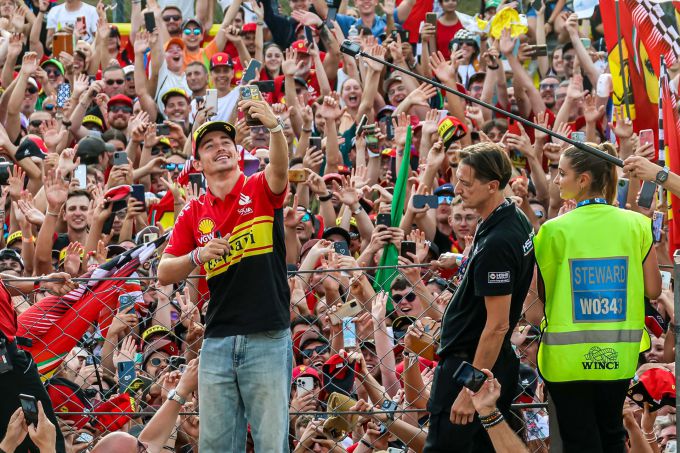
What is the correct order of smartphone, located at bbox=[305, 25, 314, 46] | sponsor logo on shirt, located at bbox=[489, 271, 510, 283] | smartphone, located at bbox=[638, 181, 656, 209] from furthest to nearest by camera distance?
smartphone, located at bbox=[305, 25, 314, 46], smartphone, located at bbox=[638, 181, 656, 209], sponsor logo on shirt, located at bbox=[489, 271, 510, 283]

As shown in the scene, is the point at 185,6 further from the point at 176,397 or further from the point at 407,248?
the point at 176,397

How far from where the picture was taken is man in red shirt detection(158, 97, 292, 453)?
5.83m

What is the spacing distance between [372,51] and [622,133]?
390 cm

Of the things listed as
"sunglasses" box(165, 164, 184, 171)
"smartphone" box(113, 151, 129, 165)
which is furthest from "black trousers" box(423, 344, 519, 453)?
"sunglasses" box(165, 164, 184, 171)

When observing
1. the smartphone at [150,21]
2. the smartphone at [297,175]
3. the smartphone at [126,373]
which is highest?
the smartphone at [150,21]

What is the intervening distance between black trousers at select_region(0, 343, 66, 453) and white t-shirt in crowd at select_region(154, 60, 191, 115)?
7.03 m

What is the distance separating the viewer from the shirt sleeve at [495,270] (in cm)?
555

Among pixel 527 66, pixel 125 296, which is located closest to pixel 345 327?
pixel 125 296

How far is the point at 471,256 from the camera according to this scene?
5727 mm

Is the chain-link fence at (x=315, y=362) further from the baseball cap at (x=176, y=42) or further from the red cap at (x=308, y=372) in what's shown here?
the baseball cap at (x=176, y=42)

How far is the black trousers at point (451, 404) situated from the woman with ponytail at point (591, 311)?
0.65 feet

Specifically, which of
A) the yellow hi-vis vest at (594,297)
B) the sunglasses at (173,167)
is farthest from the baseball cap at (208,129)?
the sunglasses at (173,167)

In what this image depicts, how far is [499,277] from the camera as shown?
5.55m

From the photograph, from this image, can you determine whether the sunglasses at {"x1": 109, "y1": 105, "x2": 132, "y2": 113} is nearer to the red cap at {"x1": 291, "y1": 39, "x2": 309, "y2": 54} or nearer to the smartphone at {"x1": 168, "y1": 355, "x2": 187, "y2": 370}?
the red cap at {"x1": 291, "y1": 39, "x2": 309, "y2": 54}
